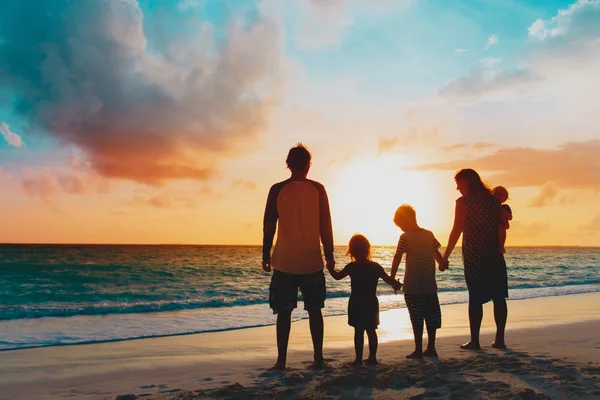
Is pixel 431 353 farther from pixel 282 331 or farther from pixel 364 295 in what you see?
pixel 282 331

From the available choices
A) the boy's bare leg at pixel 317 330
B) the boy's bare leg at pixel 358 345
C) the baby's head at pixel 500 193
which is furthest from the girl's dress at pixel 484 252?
the boy's bare leg at pixel 317 330

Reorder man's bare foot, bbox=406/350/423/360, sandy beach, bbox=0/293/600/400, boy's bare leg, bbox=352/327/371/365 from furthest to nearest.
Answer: man's bare foot, bbox=406/350/423/360 < boy's bare leg, bbox=352/327/371/365 < sandy beach, bbox=0/293/600/400

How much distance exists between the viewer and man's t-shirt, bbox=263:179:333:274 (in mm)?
4676

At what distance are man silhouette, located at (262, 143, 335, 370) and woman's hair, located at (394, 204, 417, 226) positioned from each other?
0.94 m

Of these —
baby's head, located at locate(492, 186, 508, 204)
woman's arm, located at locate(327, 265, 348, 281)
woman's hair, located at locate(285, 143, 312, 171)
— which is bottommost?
woman's arm, located at locate(327, 265, 348, 281)

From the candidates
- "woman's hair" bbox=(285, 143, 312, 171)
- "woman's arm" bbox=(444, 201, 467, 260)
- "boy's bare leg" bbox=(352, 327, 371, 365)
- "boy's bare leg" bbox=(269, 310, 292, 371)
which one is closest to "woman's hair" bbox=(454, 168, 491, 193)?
"woman's arm" bbox=(444, 201, 467, 260)

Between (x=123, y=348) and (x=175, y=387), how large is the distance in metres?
2.89

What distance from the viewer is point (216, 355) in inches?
245

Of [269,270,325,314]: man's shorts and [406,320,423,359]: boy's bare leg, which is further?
[406,320,423,359]: boy's bare leg

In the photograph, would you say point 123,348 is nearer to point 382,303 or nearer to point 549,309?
point 382,303

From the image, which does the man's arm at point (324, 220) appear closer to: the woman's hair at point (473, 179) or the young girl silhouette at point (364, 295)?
the young girl silhouette at point (364, 295)

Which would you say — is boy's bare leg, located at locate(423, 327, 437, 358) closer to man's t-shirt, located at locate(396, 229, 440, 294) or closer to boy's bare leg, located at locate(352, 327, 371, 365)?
man's t-shirt, located at locate(396, 229, 440, 294)

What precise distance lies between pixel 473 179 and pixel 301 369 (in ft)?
9.48

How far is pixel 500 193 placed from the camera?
5992 mm
